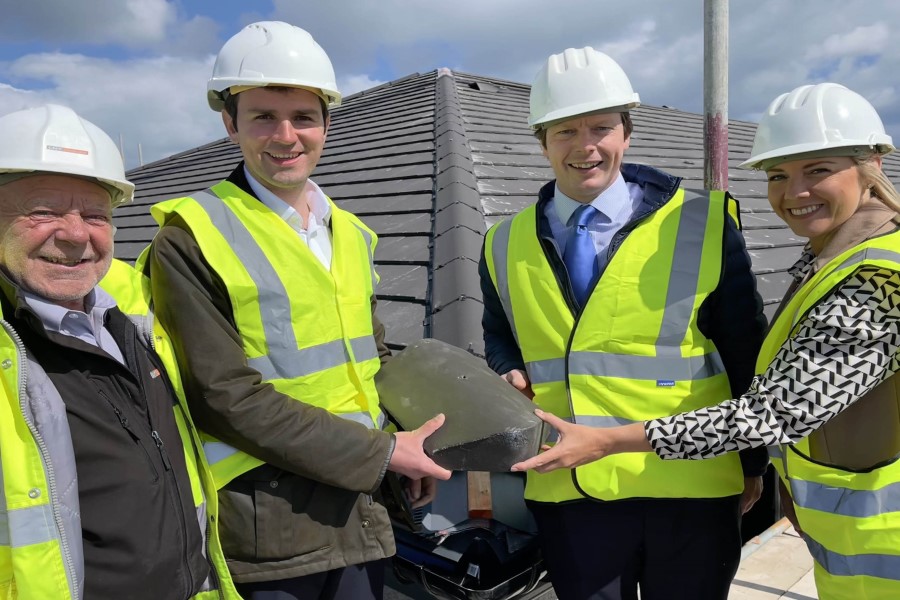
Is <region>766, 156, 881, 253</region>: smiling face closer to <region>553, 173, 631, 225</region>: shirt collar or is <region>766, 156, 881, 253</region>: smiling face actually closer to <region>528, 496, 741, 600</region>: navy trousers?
<region>553, 173, 631, 225</region>: shirt collar

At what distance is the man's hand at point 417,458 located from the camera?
166cm

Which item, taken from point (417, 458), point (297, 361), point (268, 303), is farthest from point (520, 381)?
point (268, 303)

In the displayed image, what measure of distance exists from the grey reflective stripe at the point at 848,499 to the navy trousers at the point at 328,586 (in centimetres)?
115

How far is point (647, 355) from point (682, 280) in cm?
24

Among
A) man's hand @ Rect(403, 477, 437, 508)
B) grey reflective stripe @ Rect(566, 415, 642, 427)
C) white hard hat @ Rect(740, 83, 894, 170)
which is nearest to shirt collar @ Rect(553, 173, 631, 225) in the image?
white hard hat @ Rect(740, 83, 894, 170)

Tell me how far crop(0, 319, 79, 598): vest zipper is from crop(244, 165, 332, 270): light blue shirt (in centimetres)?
72

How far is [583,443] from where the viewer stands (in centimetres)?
177

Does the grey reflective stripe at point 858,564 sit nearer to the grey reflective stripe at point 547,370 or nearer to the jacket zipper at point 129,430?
the grey reflective stripe at point 547,370

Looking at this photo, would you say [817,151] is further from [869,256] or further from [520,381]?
[520,381]

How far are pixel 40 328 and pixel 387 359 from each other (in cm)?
98

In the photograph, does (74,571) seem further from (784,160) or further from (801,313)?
(784,160)

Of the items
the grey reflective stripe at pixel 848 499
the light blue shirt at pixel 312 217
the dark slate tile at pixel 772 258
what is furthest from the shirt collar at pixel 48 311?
the dark slate tile at pixel 772 258

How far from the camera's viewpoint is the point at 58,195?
55.0 inches

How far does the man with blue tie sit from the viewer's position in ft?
6.04
